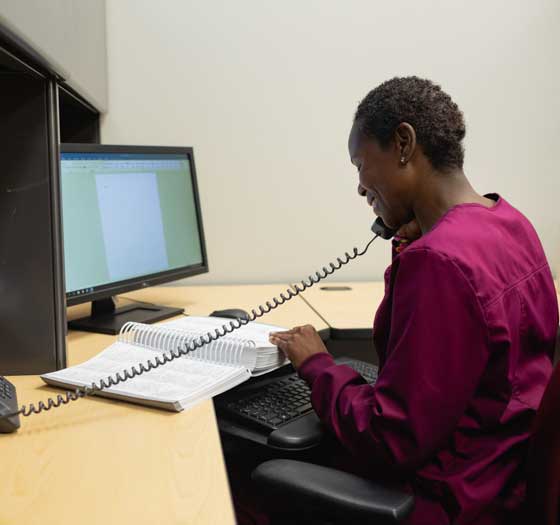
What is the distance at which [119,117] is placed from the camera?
6.61ft

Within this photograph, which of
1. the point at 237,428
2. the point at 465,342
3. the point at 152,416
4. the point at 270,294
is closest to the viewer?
the point at 465,342

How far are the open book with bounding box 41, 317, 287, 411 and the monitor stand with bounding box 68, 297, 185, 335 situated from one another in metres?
0.17

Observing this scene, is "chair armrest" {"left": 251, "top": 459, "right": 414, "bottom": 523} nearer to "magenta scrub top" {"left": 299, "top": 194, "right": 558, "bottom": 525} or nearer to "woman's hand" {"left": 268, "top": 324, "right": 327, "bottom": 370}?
"magenta scrub top" {"left": 299, "top": 194, "right": 558, "bottom": 525}

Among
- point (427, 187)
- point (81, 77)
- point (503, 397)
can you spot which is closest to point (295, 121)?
point (81, 77)

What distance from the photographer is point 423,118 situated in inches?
40.6

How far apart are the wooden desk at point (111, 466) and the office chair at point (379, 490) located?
0.11 metres

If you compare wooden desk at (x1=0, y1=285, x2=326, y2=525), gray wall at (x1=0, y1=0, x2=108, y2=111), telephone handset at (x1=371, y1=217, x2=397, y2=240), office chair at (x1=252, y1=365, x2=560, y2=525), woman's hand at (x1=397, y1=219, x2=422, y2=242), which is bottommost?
office chair at (x1=252, y1=365, x2=560, y2=525)

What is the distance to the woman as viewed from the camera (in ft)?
2.80

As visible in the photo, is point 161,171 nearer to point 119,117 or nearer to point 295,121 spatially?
point 119,117

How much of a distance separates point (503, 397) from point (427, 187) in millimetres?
360

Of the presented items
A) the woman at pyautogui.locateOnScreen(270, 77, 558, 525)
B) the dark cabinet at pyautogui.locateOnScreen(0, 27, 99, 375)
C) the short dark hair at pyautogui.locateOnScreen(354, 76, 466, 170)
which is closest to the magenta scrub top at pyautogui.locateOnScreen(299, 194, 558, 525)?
the woman at pyautogui.locateOnScreen(270, 77, 558, 525)

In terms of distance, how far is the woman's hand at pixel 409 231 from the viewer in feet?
4.13

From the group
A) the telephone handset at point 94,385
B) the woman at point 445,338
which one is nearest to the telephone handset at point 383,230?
the telephone handset at point 94,385

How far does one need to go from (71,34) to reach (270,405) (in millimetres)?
867
